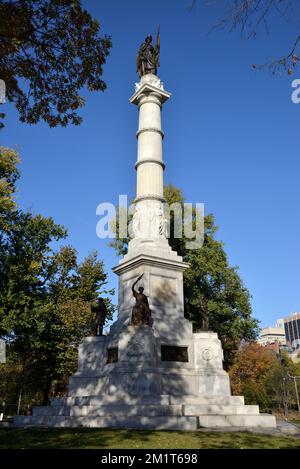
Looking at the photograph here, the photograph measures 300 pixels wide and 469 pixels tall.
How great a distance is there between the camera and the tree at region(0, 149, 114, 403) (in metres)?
23.6

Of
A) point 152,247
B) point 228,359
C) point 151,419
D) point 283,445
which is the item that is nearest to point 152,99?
point 152,247

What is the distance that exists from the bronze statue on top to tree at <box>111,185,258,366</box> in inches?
467

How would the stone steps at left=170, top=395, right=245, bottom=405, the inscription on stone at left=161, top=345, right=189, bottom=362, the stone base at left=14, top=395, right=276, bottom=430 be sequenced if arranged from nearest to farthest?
the stone base at left=14, top=395, right=276, bottom=430, the stone steps at left=170, top=395, right=245, bottom=405, the inscription on stone at left=161, top=345, right=189, bottom=362

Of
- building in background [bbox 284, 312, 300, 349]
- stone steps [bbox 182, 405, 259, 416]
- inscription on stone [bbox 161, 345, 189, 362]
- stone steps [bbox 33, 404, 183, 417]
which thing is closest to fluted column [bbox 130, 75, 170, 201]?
inscription on stone [bbox 161, 345, 189, 362]

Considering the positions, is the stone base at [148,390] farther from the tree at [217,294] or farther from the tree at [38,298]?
the tree at [217,294]

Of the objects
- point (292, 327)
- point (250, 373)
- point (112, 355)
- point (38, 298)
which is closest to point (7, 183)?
point (38, 298)

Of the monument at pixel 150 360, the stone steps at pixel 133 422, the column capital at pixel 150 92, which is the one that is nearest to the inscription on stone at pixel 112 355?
the monument at pixel 150 360

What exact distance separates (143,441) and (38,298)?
1846 cm

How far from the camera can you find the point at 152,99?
2047cm

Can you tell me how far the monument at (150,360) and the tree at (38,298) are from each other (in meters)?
8.42

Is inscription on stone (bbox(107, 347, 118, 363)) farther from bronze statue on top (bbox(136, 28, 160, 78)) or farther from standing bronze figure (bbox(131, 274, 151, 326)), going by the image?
bronze statue on top (bbox(136, 28, 160, 78))

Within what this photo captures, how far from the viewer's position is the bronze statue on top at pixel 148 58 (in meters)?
→ 22.2
